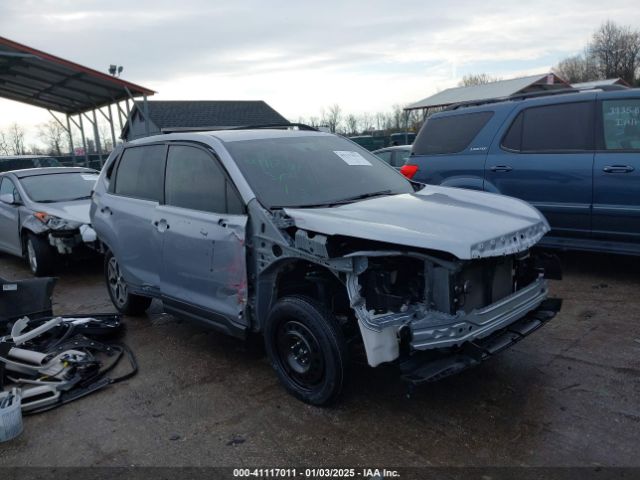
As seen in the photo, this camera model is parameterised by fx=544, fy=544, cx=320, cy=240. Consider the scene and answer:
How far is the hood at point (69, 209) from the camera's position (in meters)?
7.64

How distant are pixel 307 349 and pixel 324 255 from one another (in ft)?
2.26

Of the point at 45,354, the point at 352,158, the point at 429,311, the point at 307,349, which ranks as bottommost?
the point at 45,354

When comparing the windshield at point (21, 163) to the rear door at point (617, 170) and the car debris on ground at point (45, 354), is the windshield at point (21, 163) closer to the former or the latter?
the car debris on ground at point (45, 354)

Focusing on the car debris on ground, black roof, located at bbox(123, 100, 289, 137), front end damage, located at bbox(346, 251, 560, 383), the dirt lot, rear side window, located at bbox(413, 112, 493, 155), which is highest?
black roof, located at bbox(123, 100, 289, 137)

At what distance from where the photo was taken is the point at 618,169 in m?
5.48

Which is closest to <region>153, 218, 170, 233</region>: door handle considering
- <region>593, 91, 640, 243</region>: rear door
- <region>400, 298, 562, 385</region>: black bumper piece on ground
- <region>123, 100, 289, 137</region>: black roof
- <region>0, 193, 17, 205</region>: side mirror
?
<region>400, 298, 562, 385</region>: black bumper piece on ground

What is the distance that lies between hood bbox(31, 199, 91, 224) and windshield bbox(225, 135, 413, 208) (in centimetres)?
430

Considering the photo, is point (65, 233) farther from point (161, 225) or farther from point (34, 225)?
point (161, 225)

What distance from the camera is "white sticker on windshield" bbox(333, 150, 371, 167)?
4.63 metres

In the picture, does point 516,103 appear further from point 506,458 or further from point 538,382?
point 506,458

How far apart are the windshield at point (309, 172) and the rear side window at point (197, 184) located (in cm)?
19

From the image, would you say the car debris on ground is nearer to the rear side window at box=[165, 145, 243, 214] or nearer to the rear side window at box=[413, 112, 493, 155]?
the rear side window at box=[165, 145, 243, 214]

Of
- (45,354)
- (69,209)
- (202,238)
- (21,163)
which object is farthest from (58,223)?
(21,163)

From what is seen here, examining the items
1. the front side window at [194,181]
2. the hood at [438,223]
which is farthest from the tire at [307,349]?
the front side window at [194,181]
